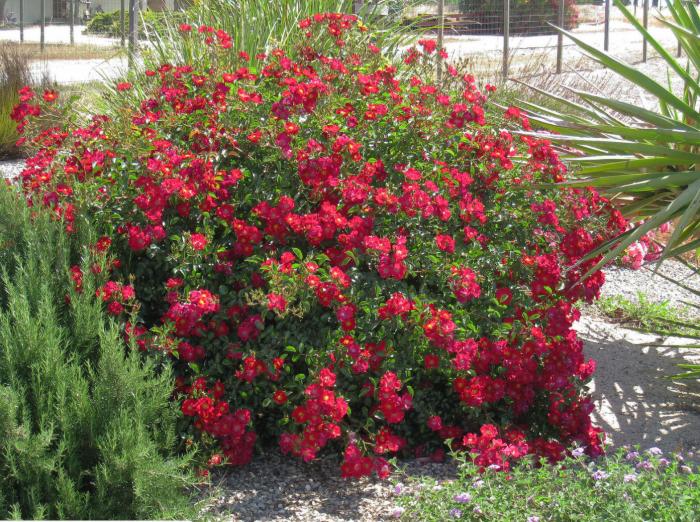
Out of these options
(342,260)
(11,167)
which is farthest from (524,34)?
(342,260)

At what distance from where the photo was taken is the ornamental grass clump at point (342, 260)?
312 centimetres

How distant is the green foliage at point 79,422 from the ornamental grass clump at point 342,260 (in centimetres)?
17

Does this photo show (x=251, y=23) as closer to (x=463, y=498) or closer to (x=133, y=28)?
(x=133, y=28)

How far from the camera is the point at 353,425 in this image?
3.34m

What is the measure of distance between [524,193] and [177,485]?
1893 mm

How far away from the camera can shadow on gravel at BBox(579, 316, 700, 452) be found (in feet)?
12.3

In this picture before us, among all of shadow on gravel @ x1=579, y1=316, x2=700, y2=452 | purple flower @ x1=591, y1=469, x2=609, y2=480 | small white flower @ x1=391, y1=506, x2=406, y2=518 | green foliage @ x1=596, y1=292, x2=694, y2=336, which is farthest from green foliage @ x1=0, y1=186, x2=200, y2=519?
green foliage @ x1=596, y1=292, x2=694, y2=336

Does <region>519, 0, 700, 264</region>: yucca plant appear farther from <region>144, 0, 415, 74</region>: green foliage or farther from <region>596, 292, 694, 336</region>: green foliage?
<region>144, 0, 415, 74</region>: green foliage

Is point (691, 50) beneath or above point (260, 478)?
above

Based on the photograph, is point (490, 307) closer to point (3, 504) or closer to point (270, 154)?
point (270, 154)

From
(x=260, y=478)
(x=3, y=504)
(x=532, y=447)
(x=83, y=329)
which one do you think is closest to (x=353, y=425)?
(x=260, y=478)

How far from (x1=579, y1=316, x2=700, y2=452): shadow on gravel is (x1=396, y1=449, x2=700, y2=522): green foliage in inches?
30.8

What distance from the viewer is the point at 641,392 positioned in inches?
164

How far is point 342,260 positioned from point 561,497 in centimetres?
115
